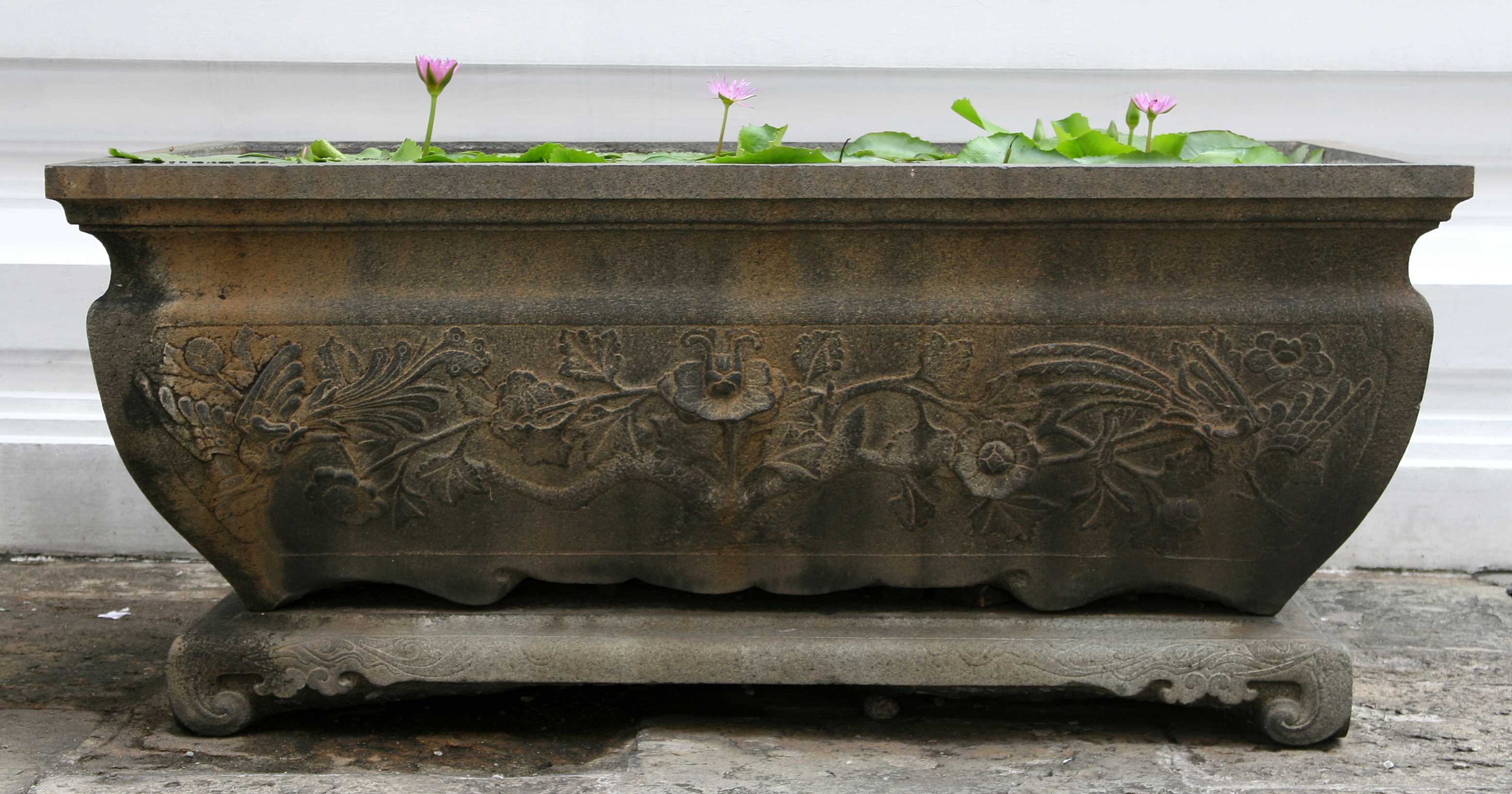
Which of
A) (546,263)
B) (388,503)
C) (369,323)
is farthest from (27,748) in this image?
(546,263)

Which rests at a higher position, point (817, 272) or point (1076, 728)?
point (817, 272)

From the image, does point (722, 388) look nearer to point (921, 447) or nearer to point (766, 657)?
point (921, 447)

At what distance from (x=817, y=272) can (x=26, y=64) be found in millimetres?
1905

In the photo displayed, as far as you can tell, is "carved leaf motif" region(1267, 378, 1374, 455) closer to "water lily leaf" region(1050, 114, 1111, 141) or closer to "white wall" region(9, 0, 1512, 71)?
"water lily leaf" region(1050, 114, 1111, 141)

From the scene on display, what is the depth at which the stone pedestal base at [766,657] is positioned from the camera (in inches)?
68.6

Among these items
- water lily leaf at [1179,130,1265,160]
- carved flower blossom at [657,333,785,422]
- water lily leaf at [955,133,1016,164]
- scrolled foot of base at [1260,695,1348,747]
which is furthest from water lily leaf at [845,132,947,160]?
scrolled foot of base at [1260,695,1348,747]

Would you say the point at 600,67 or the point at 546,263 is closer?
the point at 546,263

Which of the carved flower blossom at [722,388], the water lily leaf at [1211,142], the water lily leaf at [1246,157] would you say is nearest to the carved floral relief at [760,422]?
the carved flower blossom at [722,388]

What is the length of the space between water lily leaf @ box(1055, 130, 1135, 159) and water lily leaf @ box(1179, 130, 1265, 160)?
148 mm

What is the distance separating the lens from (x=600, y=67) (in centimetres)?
259

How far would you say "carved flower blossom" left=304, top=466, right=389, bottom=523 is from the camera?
5.57 feet

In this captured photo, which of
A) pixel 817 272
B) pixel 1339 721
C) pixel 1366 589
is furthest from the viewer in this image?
pixel 1366 589

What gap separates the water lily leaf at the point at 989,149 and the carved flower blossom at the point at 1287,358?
1.34 feet

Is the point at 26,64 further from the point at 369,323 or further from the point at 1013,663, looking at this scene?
the point at 1013,663
